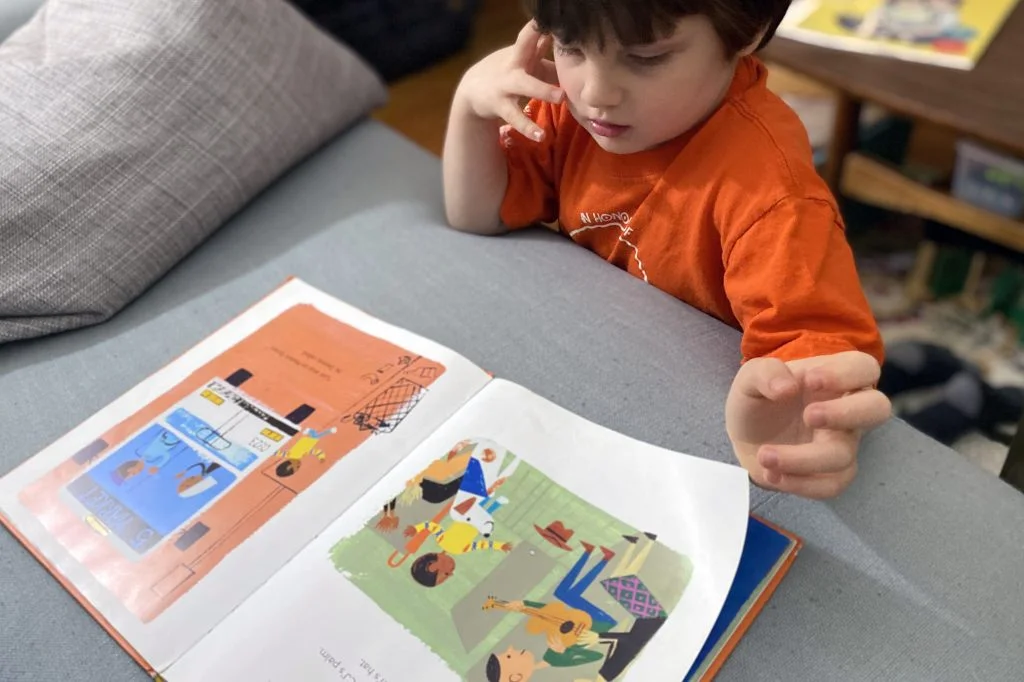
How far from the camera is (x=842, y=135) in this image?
52.3 inches

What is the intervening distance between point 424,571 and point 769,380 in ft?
0.84

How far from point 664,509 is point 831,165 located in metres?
1.04

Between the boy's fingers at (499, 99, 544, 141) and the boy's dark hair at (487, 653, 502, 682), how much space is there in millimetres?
416

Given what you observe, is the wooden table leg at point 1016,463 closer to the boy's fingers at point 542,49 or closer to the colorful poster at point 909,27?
the boy's fingers at point 542,49

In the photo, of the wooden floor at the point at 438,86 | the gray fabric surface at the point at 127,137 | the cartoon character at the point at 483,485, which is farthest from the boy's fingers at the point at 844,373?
the wooden floor at the point at 438,86

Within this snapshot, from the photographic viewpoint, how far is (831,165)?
4.55ft

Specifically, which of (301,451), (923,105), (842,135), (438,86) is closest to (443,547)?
(301,451)

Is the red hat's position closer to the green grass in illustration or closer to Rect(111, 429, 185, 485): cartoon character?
the green grass in illustration

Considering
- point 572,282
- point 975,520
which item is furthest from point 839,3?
point 975,520

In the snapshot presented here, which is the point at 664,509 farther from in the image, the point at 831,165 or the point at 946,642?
the point at 831,165

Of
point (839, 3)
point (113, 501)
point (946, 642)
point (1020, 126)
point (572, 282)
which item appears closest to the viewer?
point (946, 642)

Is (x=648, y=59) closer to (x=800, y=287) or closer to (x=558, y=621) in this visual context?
(x=800, y=287)

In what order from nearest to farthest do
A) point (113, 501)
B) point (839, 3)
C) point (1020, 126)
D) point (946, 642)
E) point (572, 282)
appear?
point (946, 642), point (113, 501), point (572, 282), point (1020, 126), point (839, 3)

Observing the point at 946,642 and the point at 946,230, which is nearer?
the point at 946,642
